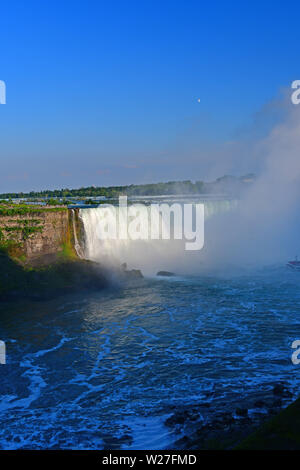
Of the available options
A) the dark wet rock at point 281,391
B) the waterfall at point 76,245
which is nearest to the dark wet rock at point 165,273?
the waterfall at point 76,245

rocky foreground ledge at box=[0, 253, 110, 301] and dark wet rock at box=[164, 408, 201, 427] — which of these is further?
rocky foreground ledge at box=[0, 253, 110, 301]

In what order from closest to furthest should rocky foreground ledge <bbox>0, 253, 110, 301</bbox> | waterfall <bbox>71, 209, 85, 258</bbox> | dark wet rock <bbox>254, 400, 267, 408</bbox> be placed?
dark wet rock <bbox>254, 400, 267, 408</bbox> < rocky foreground ledge <bbox>0, 253, 110, 301</bbox> < waterfall <bbox>71, 209, 85, 258</bbox>

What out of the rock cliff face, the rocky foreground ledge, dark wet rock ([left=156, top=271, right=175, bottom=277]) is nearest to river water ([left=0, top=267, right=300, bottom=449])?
the rocky foreground ledge

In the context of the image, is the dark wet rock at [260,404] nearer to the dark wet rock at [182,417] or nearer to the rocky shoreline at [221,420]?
the rocky shoreline at [221,420]

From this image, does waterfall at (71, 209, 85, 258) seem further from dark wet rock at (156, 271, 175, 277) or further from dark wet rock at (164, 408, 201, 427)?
dark wet rock at (164, 408, 201, 427)

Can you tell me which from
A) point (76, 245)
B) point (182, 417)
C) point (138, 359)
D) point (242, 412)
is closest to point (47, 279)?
point (76, 245)
